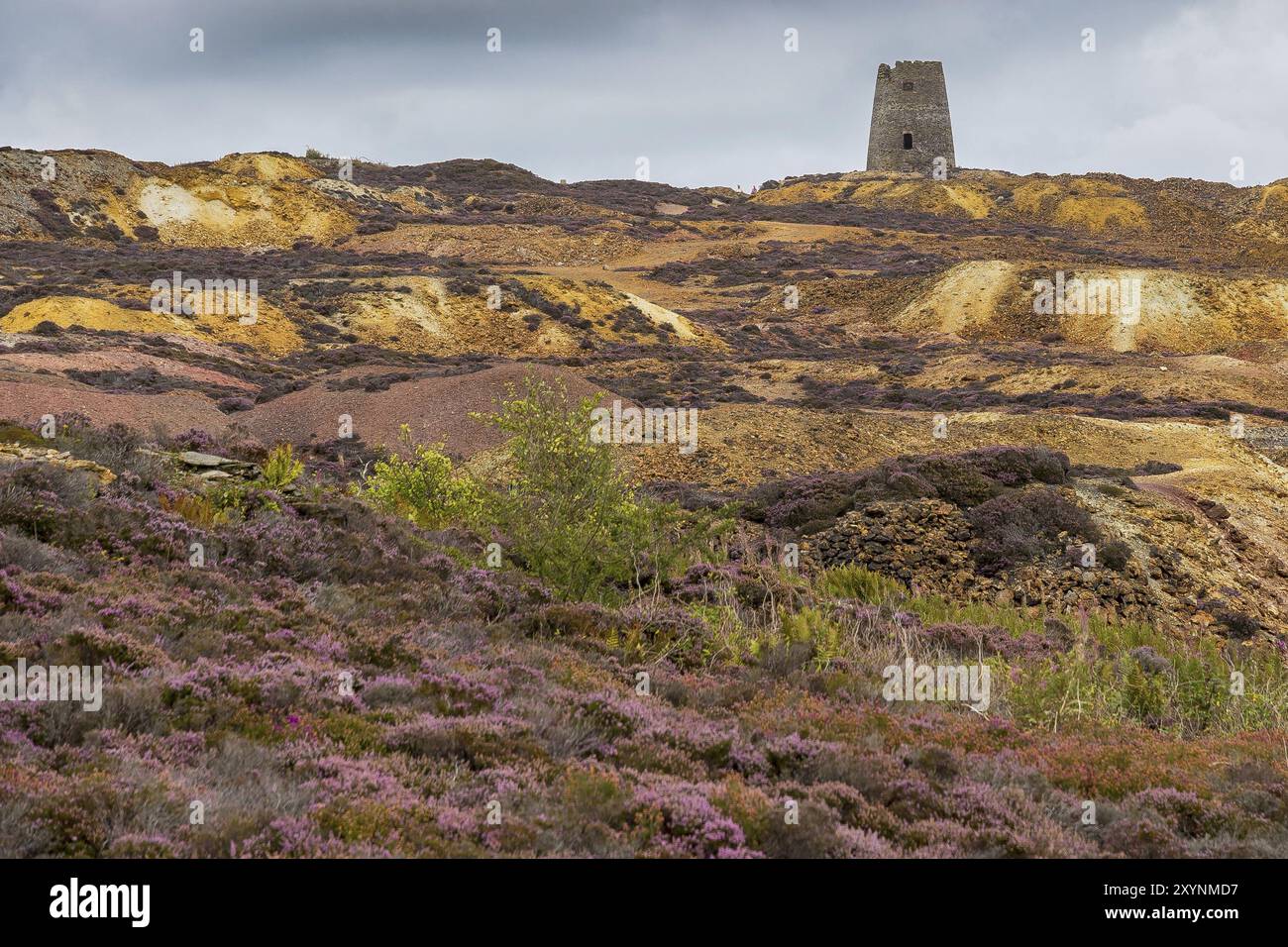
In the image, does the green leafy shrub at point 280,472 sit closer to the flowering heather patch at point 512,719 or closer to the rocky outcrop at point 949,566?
the flowering heather patch at point 512,719

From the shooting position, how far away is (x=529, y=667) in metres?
7.63

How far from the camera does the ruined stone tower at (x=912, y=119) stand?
3359 inches

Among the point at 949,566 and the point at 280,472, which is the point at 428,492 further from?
the point at 949,566

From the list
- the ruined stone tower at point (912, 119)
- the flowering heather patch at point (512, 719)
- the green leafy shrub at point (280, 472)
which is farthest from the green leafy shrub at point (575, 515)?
the ruined stone tower at point (912, 119)

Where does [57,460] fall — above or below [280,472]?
above

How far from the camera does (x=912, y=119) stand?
8650 cm

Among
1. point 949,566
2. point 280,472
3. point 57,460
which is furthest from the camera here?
point 949,566

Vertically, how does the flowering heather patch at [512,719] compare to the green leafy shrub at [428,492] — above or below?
below

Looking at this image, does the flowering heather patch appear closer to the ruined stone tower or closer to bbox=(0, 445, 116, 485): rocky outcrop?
bbox=(0, 445, 116, 485): rocky outcrop

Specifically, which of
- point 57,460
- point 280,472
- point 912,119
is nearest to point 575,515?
point 280,472

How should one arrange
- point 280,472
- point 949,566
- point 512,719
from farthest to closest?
point 949,566
point 280,472
point 512,719

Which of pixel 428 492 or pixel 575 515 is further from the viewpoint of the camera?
pixel 428 492

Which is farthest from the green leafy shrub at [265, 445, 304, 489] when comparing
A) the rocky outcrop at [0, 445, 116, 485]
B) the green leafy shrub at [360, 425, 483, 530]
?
the rocky outcrop at [0, 445, 116, 485]
